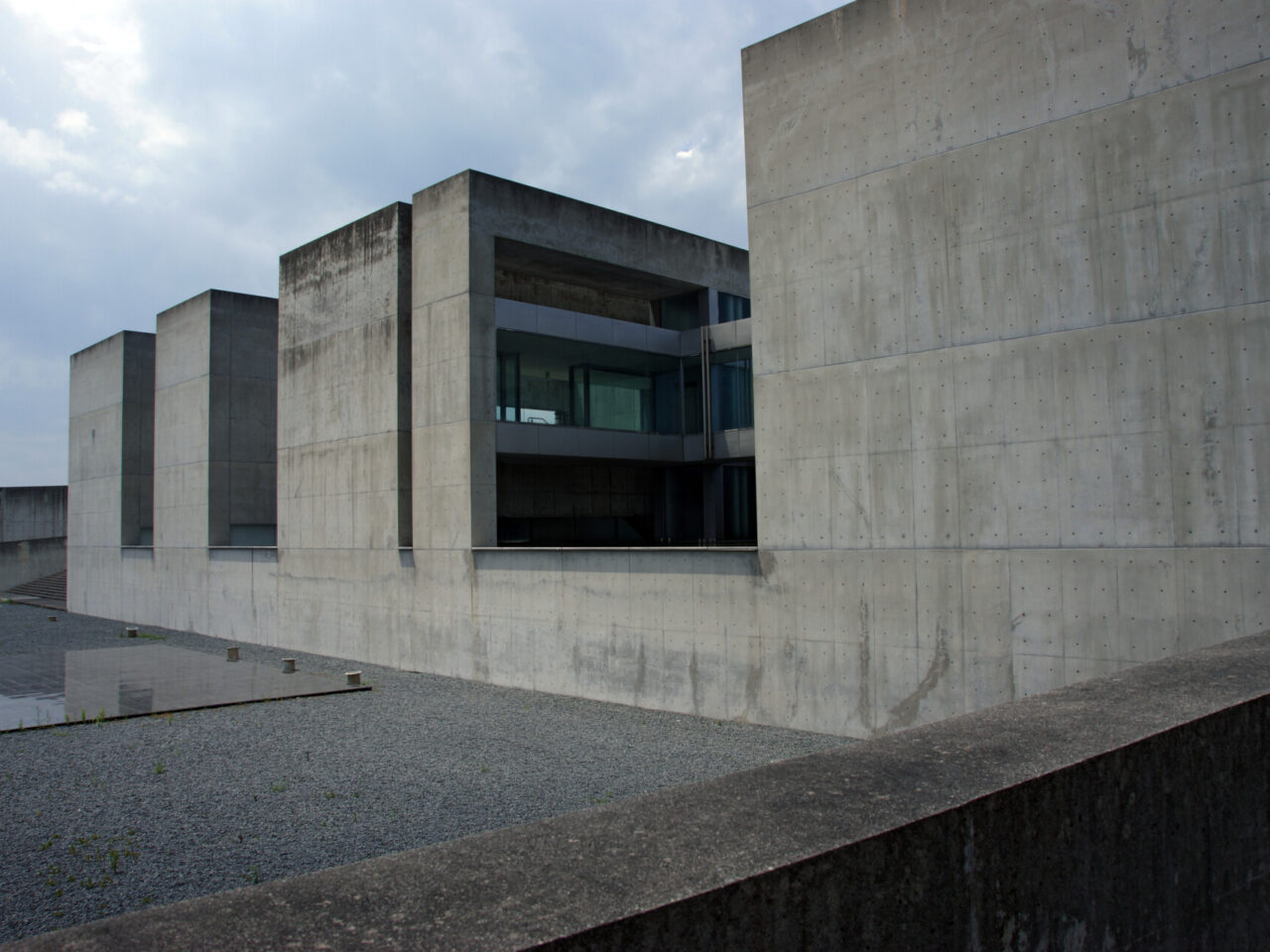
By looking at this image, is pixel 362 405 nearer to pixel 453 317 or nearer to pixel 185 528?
pixel 453 317

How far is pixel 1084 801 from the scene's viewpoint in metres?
2.84

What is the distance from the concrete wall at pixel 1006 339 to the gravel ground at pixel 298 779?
7.31 ft

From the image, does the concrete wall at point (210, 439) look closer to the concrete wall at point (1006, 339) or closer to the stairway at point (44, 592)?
the stairway at point (44, 592)

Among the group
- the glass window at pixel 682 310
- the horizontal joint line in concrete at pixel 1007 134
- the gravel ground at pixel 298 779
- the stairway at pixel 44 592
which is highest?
the glass window at pixel 682 310

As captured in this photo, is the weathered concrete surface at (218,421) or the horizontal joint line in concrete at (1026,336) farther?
the weathered concrete surface at (218,421)

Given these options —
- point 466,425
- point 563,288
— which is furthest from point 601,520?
point 466,425

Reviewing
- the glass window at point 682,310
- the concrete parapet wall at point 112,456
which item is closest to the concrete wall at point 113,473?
the concrete parapet wall at point 112,456

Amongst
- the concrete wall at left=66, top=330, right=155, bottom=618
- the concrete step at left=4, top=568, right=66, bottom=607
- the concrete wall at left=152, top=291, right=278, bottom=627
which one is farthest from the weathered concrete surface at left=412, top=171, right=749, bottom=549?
the concrete step at left=4, top=568, right=66, bottom=607

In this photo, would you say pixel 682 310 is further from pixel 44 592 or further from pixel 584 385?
pixel 44 592

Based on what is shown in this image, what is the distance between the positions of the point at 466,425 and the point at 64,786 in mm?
8034

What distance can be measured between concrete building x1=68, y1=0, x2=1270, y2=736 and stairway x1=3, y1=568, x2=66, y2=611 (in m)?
22.1

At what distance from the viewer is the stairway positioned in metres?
33.4

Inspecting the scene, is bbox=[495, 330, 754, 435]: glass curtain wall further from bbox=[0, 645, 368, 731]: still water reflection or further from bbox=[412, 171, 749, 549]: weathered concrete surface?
bbox=[0, 645, 368, 731]: still water reflection

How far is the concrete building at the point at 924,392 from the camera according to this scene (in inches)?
322
